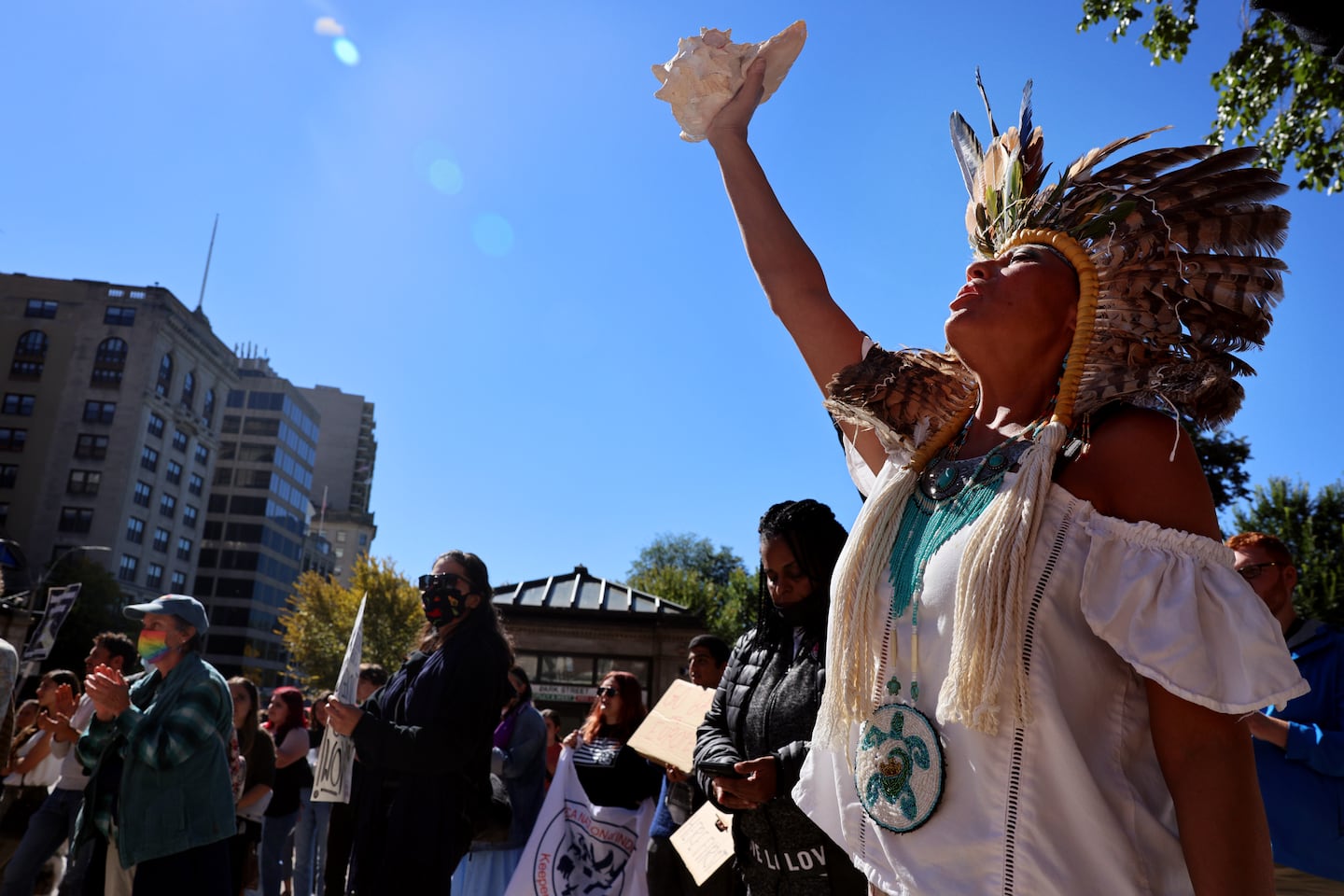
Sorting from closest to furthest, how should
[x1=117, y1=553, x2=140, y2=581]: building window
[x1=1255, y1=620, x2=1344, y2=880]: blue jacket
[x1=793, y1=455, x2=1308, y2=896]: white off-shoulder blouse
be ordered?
[x1=793, y1=455, x2=1308, y2=896]: white off-shoulder blouse
[x1=1255, y1=620, x2=1344, y2=880]: blue jacket
[x1=117, y1=553, x2=140, y2=581]: building window

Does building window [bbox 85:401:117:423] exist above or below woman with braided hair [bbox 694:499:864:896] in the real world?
above

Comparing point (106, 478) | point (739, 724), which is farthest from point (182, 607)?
point (106, 478)

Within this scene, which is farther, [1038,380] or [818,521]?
[818,521]

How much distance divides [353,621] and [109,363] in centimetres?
3578

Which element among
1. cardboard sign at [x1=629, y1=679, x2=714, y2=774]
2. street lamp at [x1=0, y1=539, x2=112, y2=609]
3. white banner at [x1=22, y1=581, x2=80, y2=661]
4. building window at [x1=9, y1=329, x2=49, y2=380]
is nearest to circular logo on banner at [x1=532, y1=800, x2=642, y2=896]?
cardboard sign at [x1=629, y1=679, x2=714, y2=774]

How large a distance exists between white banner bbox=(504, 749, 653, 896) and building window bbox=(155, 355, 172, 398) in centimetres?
7118

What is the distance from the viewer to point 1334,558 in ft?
73.5

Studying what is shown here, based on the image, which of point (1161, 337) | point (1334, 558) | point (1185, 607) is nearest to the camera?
point (1185, 607)

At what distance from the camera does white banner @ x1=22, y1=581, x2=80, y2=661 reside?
40.0ft

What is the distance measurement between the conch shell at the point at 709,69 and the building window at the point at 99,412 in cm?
7220

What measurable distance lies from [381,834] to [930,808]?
3406mm

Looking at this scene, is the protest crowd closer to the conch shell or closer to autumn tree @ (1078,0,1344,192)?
the conch shell

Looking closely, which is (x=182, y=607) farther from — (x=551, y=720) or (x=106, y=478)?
(x=106, y=478)

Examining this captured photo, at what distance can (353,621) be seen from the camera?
42719 millimetres
